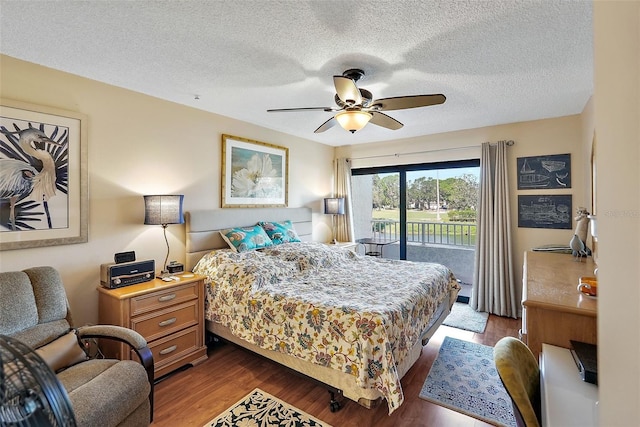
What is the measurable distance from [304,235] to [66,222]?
9.63 feet

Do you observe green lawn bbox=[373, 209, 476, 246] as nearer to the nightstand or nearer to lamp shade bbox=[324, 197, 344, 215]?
lamp shade bbox=[324, 197, 344, 215]

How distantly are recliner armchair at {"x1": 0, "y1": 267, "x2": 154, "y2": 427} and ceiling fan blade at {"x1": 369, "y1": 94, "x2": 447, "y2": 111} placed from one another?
96.1 inches

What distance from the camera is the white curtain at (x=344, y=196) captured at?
17.4ft

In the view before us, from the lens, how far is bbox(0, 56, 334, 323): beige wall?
2324 mm

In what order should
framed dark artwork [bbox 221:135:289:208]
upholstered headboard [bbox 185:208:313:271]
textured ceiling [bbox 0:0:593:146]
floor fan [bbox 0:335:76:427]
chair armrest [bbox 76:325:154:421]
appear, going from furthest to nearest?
framed dark artwork [bbox 221:135:289:208] < upholstered headboard [bbox 185:208:313:271] < chair armrest [bbox 76:325:154:421] < textured ceiling [bbox 0:0:593:146] < floor fan [bbox 0:335:76:427]

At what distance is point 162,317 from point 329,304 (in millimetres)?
1476

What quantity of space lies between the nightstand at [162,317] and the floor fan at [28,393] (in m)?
1.74

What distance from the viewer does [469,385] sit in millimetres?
2439

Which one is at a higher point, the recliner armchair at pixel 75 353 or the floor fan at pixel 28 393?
the floor fan at pixel 28 393

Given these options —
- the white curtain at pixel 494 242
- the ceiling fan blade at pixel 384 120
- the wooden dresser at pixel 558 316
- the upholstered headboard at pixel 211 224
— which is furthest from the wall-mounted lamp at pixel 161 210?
the white curtain at pixel 494 242

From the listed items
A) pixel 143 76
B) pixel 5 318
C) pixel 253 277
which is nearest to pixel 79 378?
pixel 5 318

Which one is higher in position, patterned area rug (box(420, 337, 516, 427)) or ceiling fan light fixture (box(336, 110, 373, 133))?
ceiling fan light fixture (box(336, 110, 373, 133))

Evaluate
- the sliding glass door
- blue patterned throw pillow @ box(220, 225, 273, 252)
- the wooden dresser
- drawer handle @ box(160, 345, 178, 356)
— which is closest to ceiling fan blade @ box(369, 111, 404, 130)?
the wooden dresser

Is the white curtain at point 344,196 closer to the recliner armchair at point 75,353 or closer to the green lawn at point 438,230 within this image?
the green lawn at point 438,230
